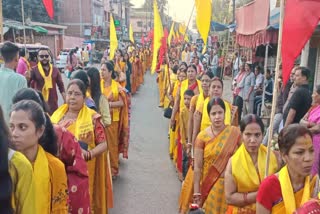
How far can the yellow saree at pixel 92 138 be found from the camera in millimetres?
3549

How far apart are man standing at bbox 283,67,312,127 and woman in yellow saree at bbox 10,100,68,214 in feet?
11.0

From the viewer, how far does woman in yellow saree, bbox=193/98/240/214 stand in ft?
11.3

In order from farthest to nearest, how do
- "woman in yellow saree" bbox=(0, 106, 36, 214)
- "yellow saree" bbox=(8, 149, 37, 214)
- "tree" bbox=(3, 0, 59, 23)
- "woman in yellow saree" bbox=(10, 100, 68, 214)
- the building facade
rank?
the building facade, "tree" bbox=(3, 0, 59, 23), "woman in yellow saree" bbox=(10, 100, 68, 214), "yellow saree" bbox=(8, 149, 37, 214), "woman in yellow saree" bbox=(0, 106, 36, 214)

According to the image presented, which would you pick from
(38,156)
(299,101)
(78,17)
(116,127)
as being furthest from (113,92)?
(78,17)

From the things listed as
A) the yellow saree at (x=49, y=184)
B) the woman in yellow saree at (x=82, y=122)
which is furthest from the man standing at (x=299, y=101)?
Answer: the yellow saree at (x=49, y=184)

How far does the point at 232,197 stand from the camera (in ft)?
8.81

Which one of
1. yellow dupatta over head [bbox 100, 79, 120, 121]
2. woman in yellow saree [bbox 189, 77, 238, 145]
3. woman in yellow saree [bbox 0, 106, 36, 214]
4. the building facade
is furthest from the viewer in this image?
the building facade

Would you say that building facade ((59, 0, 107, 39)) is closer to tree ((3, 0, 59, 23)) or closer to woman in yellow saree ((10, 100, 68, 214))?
tree ((3, 0, 59, 23))

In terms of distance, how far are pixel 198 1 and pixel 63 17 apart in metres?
42.2

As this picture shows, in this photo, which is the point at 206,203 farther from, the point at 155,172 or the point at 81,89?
the point at 155,172

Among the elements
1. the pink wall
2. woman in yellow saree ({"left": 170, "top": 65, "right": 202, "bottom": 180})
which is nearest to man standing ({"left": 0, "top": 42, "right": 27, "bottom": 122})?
woman in yellow saree ({"left": 170, "top": 65, "right": 202, "bottom": 180})

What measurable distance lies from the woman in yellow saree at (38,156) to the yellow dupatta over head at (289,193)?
1.12 m

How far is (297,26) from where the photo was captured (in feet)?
8.63

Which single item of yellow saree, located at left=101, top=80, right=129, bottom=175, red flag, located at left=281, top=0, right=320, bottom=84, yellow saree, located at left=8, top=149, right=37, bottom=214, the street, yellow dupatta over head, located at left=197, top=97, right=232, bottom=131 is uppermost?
red flag, located at left=281, top=0, right=320, bottom=84
